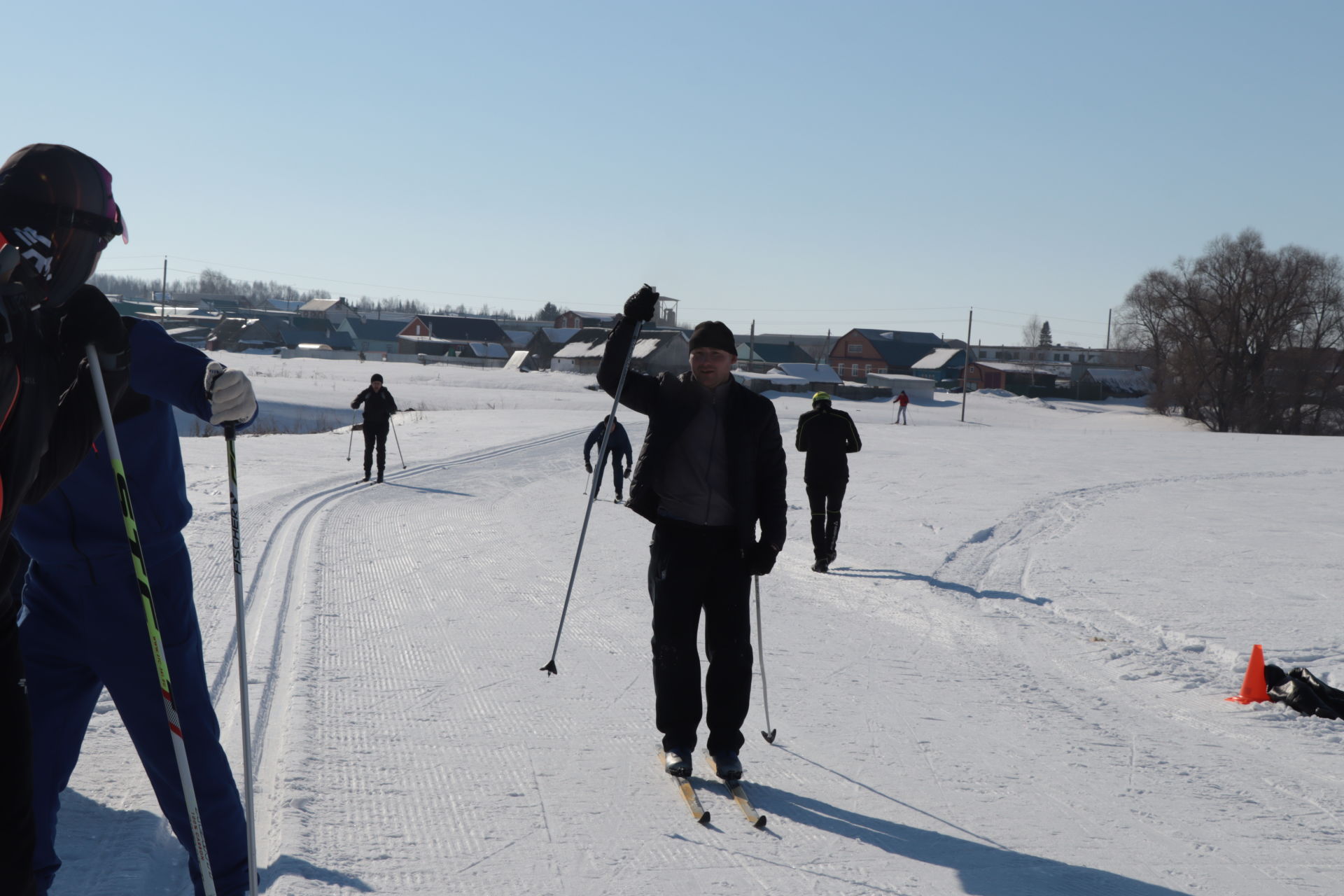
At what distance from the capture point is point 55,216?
2.18m

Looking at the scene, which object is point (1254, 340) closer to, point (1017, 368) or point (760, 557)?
point (1017, 368)

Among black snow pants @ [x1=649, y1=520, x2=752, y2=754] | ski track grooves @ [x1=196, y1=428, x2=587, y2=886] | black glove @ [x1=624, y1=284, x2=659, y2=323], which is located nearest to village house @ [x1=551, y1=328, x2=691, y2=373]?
ski track grooves @ [x1=196, y1=428, x2=587, y2=886]

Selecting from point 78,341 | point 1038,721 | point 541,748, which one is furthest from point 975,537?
point 78,341

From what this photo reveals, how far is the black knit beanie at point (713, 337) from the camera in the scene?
14.5 ft

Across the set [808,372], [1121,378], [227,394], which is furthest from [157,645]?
[1121,378]

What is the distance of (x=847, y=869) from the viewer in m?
3.59

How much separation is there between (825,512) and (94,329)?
8.81 meters

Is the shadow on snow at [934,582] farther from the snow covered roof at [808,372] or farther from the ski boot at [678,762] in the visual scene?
the snow covered roof at [808,372]

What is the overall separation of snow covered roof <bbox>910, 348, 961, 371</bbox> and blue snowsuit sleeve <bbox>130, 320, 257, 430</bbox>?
314 ft

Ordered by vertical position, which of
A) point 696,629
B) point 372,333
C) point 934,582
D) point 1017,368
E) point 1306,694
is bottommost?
point 934,582

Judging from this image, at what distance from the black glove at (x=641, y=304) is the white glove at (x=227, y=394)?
6.77 feet

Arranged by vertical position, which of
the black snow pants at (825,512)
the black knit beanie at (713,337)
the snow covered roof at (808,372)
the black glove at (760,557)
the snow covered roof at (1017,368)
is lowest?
the black snow pants at (825,512)

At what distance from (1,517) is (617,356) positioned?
292 cm

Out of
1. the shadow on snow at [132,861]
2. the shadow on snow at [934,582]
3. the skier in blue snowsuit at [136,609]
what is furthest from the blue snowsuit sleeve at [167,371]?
the shadow on snow at [934,582]
